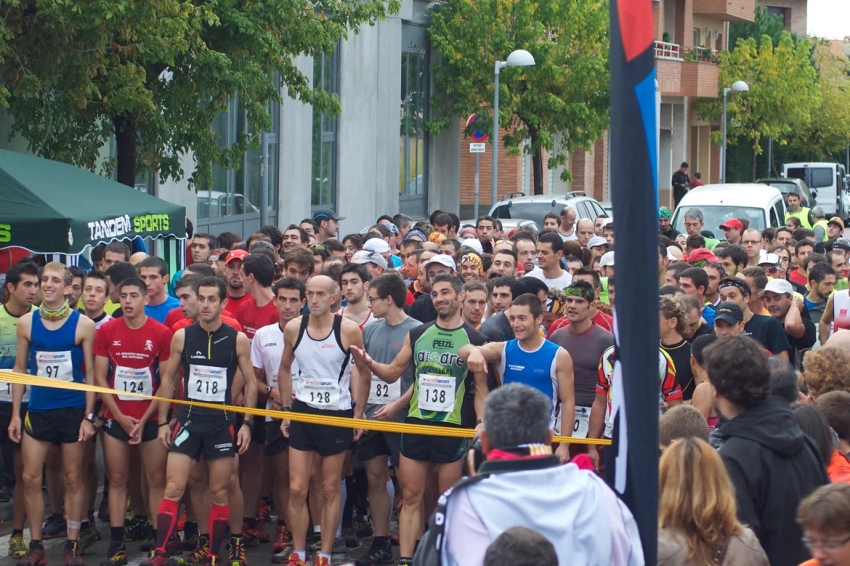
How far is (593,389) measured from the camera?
818 centimetres

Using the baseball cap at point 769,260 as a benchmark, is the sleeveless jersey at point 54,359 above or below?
below

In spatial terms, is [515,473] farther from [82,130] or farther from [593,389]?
[82,130]

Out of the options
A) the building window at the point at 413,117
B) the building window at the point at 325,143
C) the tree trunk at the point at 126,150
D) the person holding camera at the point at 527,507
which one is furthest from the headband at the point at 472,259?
the building window at the point at 413,117

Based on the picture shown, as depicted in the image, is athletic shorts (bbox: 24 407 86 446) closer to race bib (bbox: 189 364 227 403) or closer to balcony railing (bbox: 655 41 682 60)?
race bib (bbox: 189 364 227 403)

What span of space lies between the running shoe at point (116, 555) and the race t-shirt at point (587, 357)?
3.18m

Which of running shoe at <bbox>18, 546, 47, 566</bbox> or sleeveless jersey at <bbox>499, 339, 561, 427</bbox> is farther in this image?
running shoe at <bbox>18, 546, 47, 566</bbox>

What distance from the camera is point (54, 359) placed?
8500mm

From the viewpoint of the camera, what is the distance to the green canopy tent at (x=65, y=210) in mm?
11156

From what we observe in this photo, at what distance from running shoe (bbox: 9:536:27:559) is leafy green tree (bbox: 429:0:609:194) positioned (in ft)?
79.1

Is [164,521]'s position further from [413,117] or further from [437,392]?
[413,117]

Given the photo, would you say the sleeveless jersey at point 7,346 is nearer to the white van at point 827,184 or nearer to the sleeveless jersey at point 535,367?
the sleeveless jersey at point 535,367

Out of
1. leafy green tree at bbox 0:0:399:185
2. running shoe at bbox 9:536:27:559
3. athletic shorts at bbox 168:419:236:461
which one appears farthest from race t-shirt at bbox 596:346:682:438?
leafy green tree at bbox 0:0:399:185

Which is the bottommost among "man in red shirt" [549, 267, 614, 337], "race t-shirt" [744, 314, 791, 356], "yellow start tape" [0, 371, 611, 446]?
"yellow start tape" [0, 371, 611, 446]

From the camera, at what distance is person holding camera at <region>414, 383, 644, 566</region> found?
146 inches
